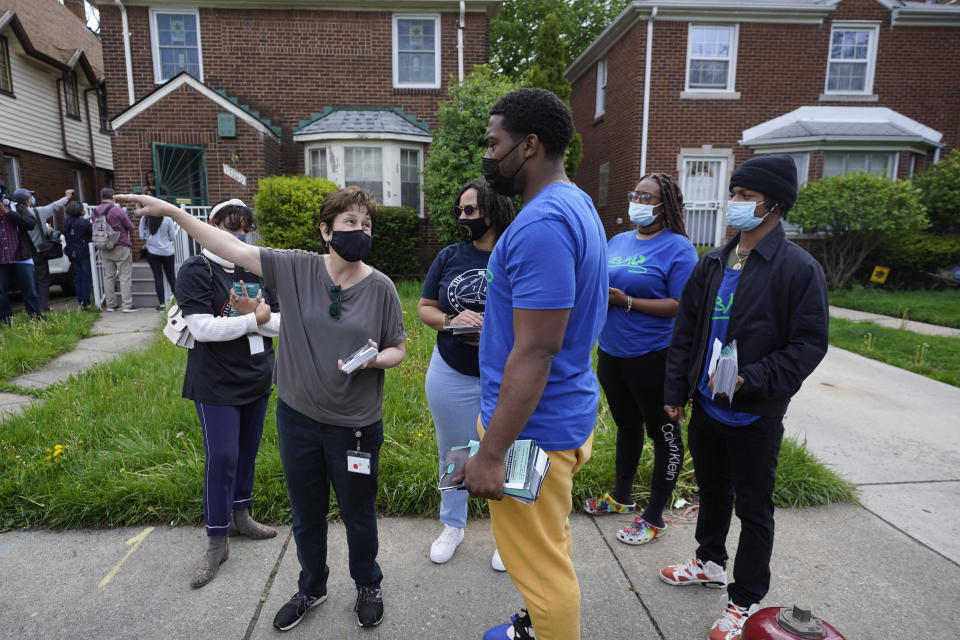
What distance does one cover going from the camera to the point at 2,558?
298 centimetres

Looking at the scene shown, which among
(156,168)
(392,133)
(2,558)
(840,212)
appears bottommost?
(2,558)

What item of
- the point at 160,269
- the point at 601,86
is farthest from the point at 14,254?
the point at 601,86

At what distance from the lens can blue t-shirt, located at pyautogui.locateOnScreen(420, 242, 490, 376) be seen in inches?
113

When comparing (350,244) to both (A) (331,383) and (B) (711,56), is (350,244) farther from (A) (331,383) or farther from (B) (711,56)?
(B) (711,56)

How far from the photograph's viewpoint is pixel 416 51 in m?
13.4

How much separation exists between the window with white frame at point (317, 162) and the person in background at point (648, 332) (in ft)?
36.6

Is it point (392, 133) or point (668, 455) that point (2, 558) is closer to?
point (668, 455)

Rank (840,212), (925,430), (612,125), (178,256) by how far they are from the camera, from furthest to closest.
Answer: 1. (612,125)
2. (840,212)
3. (178,256)
4. (925,430)

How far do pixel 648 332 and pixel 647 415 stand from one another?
470 millimetres

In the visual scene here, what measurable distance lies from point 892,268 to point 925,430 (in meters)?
9.90

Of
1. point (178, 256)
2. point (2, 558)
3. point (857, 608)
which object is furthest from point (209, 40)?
point (857, 608)

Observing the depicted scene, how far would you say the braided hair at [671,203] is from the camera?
126 inches

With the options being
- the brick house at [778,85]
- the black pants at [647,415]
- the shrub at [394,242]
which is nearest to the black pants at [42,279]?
the shrub at [394,242]

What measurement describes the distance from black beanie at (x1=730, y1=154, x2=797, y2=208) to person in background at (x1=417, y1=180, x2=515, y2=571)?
3.71 ft
